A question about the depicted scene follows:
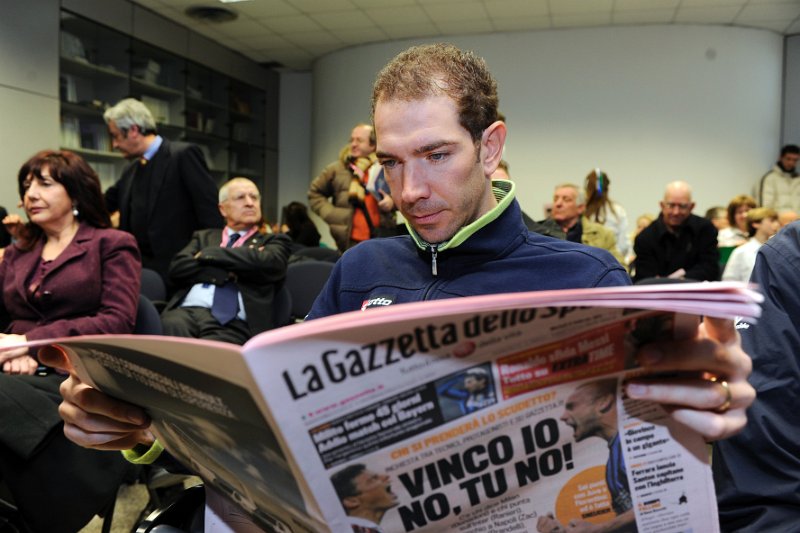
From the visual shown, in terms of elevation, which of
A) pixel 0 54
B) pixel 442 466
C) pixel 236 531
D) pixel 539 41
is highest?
pixel 539 41

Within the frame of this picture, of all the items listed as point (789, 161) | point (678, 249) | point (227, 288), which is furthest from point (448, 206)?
point (789, 161)

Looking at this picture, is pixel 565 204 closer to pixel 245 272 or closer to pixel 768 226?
pixel 768 226

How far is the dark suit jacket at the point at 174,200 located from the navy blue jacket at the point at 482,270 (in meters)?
2.44

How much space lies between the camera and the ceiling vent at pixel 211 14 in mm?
7004

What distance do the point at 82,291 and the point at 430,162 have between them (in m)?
1.52

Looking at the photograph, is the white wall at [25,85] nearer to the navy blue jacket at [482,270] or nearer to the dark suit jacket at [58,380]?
the dark suit jacket at [58,380]

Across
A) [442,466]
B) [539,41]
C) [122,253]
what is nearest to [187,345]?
[442,466]

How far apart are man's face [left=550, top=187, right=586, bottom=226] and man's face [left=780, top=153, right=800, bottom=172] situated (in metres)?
4.37

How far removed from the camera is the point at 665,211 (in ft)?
14.9

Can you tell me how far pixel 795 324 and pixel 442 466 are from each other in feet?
1.96

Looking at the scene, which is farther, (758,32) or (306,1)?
(758,32)

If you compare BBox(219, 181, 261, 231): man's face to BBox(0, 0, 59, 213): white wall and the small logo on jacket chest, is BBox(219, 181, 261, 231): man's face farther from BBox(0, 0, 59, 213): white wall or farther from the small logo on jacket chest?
BBox(0, 0, 59, 213): white wall

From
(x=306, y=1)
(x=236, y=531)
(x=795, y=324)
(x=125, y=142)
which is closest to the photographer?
(x=236, y=531)

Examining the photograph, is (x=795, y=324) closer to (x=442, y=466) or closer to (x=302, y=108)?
(x=442, y=466)
